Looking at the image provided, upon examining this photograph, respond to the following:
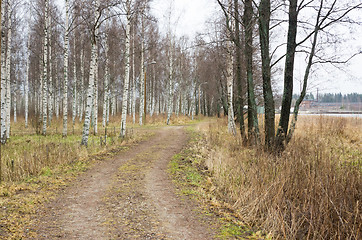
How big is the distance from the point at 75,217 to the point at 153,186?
201cm

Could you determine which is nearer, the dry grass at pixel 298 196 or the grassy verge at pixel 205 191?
the dry grass at pixel 298 196

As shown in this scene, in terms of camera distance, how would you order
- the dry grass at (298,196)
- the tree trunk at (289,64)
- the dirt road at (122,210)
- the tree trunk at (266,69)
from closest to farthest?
1. the dry grass at (298,196)
2. the dirt road at (122,210)
3. the tree trunk at (289,64)
4. the tree trunk at (266,69)

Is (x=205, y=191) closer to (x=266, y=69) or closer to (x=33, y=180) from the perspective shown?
(x=33, y=180)

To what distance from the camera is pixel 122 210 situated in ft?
13.8

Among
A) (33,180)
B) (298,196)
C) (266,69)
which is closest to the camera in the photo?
(298,196)

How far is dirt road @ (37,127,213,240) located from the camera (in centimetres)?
341

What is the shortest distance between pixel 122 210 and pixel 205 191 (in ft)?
6.38

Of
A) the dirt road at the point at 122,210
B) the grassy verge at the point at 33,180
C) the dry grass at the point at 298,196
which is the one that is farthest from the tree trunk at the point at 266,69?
the grassy verge at the point at 33,180

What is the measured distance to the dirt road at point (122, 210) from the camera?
3.41 m

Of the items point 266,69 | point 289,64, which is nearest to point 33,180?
point 266,69

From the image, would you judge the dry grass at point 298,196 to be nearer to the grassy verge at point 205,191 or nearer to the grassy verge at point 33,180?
the grassy verge at point 205,191

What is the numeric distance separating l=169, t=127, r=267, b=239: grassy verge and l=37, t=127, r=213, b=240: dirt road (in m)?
0.25

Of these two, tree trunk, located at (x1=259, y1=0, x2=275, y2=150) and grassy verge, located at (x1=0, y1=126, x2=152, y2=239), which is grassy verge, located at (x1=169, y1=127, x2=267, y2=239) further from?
grassy verge, located at (x1=0, y1=126, x2=152, y2=239)

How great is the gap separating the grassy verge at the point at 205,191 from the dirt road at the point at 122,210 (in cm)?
25
